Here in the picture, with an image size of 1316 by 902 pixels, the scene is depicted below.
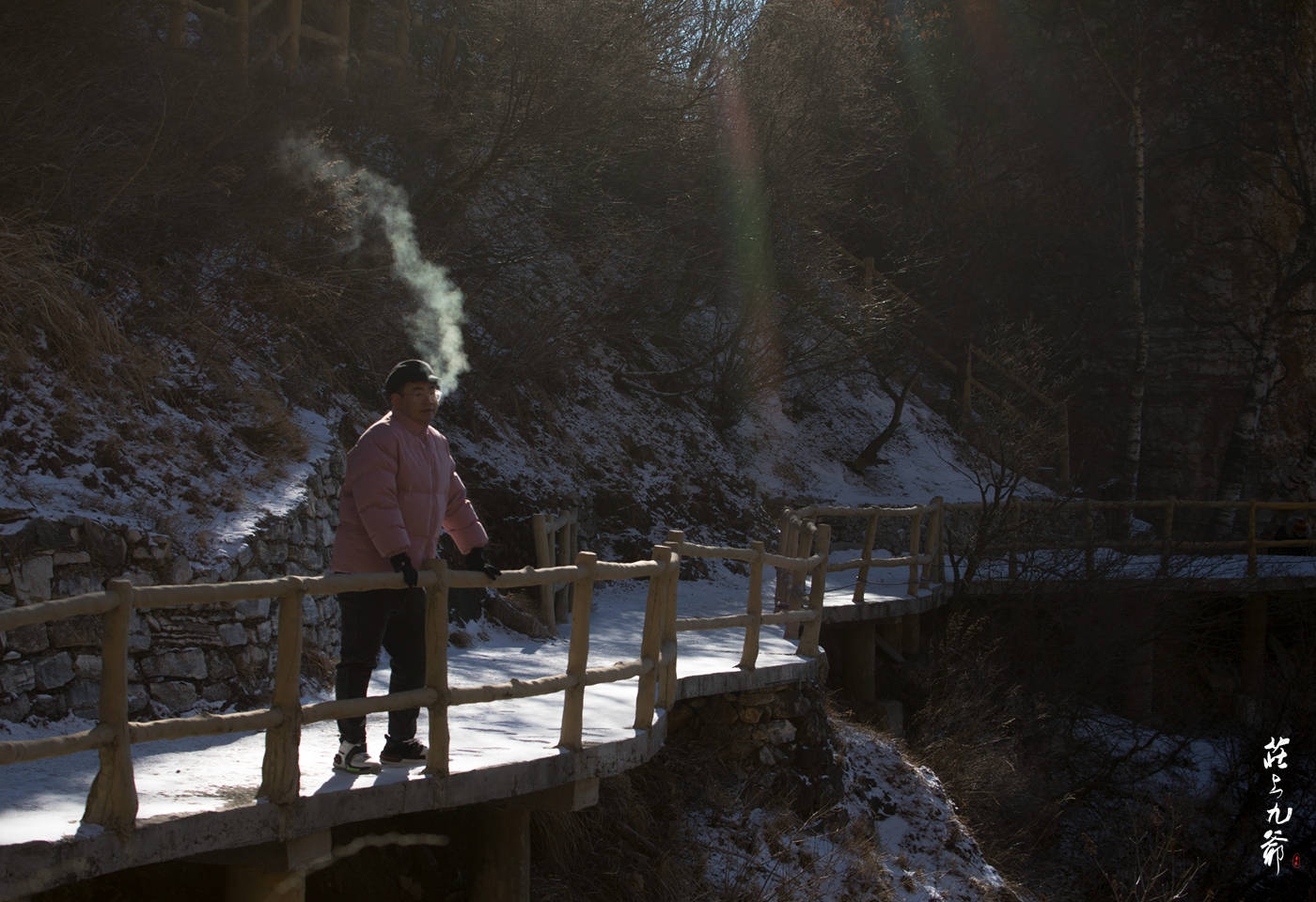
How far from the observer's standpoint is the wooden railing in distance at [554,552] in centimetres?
1133

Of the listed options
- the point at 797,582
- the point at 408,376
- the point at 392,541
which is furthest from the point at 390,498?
the point at 797,582

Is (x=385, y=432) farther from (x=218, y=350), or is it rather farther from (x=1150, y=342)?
(x=1150, y=342)

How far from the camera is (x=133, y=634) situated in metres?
6.77

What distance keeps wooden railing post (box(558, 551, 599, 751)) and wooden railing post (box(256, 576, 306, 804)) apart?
4.91ft

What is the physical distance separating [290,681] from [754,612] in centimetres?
435

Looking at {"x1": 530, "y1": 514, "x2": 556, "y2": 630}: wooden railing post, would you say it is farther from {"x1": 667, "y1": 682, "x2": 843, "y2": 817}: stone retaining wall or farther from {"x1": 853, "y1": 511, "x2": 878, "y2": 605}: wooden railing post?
{"x1": 853, "y1": 511, "x2": 878, "y2": 605}: wooden railing post

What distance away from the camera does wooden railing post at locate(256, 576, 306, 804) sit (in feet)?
14.7

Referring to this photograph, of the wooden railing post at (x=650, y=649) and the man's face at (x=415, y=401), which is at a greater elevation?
the man's face at (x=415, y=401)

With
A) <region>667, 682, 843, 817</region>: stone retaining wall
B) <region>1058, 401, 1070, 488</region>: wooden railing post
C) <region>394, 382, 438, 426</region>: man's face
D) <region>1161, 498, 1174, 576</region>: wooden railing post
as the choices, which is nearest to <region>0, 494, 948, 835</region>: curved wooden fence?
<region>394, 382, 438, 426</region>: man's face

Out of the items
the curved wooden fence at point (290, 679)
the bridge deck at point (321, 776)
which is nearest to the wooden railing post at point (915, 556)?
the bridge deck at point (321, 776)

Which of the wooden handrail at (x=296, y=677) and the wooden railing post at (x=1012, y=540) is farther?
the wooden railing post at (x=1012, y=540)

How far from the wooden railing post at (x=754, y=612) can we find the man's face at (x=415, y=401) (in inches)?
135

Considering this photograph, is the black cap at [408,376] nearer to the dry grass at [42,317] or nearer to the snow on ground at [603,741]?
the snow on ground at [603,741]

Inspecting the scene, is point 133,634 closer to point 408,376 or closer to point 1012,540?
point 408,376
